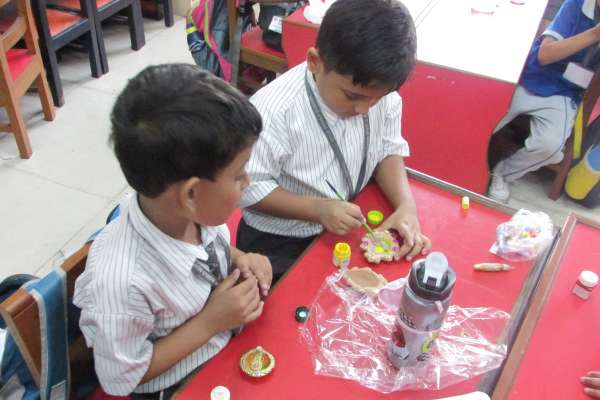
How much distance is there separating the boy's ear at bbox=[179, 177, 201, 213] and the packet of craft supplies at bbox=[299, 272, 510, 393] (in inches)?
12.1

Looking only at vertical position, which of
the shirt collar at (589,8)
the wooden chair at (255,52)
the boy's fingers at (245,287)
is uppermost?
the shirt collar at (589,8)

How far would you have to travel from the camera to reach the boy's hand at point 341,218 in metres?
1.09

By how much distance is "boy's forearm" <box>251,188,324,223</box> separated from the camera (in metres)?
1.18

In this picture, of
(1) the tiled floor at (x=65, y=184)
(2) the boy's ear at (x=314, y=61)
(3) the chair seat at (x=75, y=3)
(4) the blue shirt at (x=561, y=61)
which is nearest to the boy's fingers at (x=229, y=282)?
(2) the boy's ear at (x=314, y=61)

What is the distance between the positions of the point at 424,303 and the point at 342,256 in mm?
319

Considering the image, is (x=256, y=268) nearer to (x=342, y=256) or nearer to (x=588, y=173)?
(x=342, y=256)

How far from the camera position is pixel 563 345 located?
91 centimetres

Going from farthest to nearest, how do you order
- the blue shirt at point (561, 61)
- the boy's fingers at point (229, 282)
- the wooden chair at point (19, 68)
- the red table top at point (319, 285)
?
the wooden chair at point (19, 68) → the blue shirt at point (561, 61) → the boy's fingers at point (229, 282) → the red table top at point (319, 285)

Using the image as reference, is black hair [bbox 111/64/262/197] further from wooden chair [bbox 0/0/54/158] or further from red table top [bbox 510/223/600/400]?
wooden chair [bbox 0/0/54/158]

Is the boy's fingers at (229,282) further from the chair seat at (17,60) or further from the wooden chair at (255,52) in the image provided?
the chair seat at (17,60)

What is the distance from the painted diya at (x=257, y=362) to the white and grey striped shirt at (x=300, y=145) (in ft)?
1.42

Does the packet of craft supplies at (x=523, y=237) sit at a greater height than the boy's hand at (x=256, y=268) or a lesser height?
greater

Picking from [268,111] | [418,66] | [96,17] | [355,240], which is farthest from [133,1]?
[355,240]

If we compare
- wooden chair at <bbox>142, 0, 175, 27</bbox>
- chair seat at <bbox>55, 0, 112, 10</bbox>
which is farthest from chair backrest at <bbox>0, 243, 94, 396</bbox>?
wooden chair at <bbox>142, 0, 175, 27</bbox>
